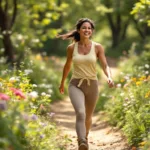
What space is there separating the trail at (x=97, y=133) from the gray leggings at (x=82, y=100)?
1.31ft

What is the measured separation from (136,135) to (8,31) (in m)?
9.68

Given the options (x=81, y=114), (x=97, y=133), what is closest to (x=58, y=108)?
(x=97, y=133)

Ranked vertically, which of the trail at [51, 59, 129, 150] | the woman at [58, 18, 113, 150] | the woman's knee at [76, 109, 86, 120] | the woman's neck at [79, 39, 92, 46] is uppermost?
the woman's neck at [79, 39, 92, 46]

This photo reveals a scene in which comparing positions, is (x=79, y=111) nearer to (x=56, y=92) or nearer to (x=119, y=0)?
(x=56, y=92)

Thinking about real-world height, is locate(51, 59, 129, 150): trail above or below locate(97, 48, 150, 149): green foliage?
below

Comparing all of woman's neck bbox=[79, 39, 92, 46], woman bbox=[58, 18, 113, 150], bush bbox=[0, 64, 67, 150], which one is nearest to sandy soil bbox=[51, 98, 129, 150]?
woman bbox=[58, 18, 113, 150]

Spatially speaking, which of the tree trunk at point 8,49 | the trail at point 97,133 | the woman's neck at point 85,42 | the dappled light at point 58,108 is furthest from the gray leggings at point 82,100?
the tree trunk at point 8,49

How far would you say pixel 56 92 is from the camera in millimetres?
16594

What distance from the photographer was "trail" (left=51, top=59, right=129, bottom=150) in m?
8.51

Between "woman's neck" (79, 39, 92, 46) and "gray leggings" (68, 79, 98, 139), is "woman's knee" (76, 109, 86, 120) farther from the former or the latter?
"woman's neck" (79, 39, 92, 46)

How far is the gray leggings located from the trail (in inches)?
15.7

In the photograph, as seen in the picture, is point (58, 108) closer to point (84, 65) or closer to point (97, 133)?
point (97, 133)

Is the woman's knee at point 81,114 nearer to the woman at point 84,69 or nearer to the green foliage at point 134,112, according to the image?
the woman at point 84,69

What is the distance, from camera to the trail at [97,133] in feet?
27.9
